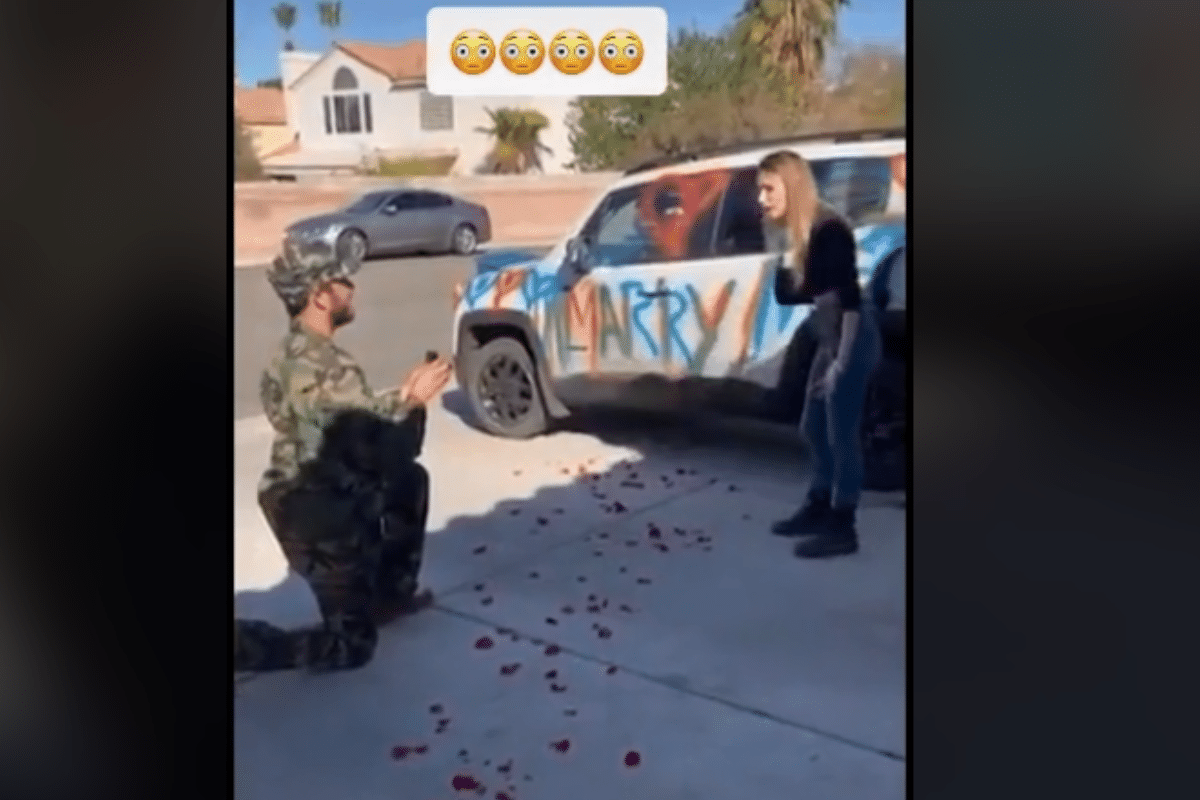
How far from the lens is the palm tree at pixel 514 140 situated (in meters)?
2.60

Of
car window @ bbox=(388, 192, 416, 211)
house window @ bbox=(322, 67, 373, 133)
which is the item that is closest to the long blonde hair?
car window @ bbox=(388, 192, 416, 211)

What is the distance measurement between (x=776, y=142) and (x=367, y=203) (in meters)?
0.89

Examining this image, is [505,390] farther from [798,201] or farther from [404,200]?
[798,201]

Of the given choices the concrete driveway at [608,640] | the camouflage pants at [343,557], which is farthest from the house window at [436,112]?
the camouflage pants at [343,557]

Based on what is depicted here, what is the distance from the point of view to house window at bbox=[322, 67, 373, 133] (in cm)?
259

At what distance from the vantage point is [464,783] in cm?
266

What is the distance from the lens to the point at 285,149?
8.53 feet

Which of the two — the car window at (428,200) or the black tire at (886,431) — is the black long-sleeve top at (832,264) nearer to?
the black tire at (886,431)

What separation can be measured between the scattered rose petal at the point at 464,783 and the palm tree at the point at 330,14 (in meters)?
1.65

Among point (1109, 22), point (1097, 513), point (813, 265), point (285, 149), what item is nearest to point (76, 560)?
point (285, 149)

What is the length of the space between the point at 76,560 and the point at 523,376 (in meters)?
1.09

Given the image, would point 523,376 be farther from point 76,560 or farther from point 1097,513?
point 1097,513

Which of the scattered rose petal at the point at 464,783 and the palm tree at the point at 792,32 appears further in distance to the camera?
the scattered rose petal at the point at 464,783

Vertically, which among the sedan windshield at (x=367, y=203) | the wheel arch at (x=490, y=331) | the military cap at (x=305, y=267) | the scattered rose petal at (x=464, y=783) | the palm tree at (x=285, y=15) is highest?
the palm tree at (x=285, y=15)
